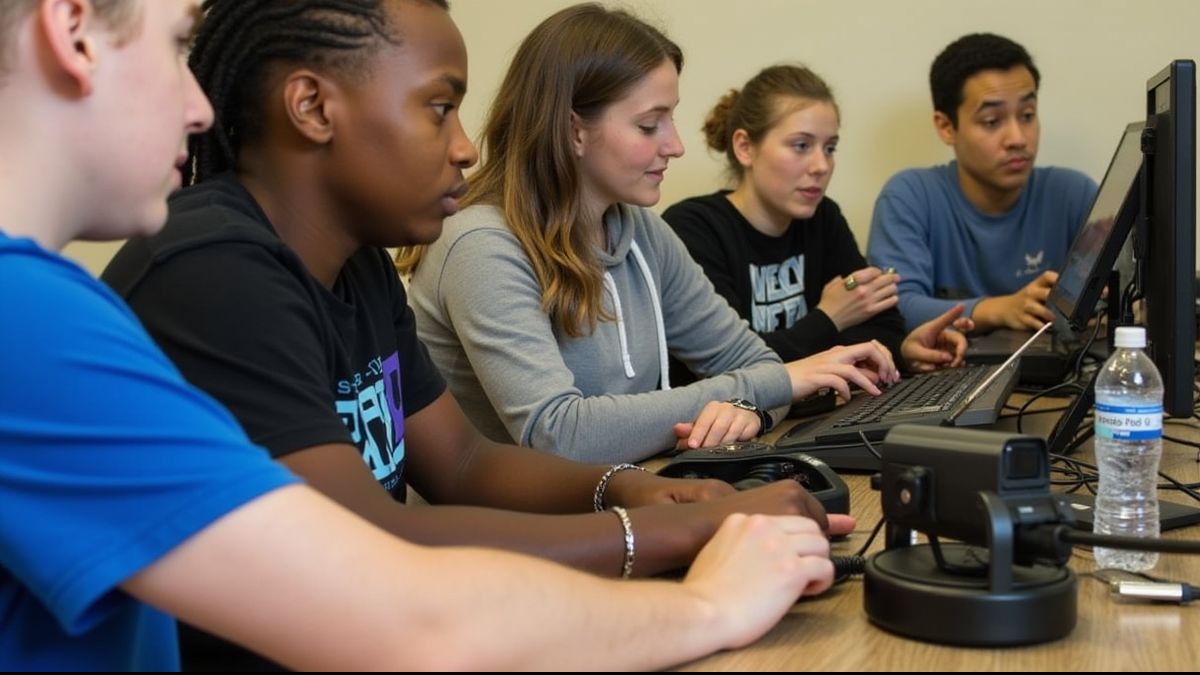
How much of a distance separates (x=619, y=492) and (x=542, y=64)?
86 centimetres

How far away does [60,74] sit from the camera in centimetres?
77

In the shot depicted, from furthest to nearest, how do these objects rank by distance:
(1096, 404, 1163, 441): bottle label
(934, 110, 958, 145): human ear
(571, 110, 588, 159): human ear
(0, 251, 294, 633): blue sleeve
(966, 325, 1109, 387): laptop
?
(934, 110, 958, 145): human ear
(966, 325, 1109, 387): laptop
(571, 110, 588, 159): human ear
(1096, 404, 1163, 441): bottle label
(0, 251, 294, 633): blue sleeve

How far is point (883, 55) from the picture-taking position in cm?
322

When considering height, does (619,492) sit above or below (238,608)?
below

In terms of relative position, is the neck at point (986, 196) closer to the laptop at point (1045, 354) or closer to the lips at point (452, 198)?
the laptop at point (1045, 354)

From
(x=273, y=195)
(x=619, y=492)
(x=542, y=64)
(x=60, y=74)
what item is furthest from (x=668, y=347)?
(x=60, y=74)

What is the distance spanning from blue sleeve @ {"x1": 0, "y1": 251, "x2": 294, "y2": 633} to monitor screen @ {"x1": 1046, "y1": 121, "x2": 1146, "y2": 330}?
1051 millimetres

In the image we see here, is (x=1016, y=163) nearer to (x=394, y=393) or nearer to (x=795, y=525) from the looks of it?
(x=394, y=393)

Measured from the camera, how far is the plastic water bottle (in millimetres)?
1081

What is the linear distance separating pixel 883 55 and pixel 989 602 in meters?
2.57

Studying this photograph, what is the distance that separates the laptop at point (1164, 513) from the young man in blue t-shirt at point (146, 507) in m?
0.45

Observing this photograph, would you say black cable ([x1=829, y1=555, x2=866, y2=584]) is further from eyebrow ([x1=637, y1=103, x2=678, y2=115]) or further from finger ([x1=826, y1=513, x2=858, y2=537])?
eyebrow ([x1=637, y1=103, x2=678, y2=115])

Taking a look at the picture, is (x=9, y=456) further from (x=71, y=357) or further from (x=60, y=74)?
(x=60, y=74)

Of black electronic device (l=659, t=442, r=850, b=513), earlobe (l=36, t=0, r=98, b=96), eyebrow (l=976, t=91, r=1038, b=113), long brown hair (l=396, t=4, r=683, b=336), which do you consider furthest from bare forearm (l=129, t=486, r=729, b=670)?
eyebrow (l=976, t=91, r=1038, b=113)
